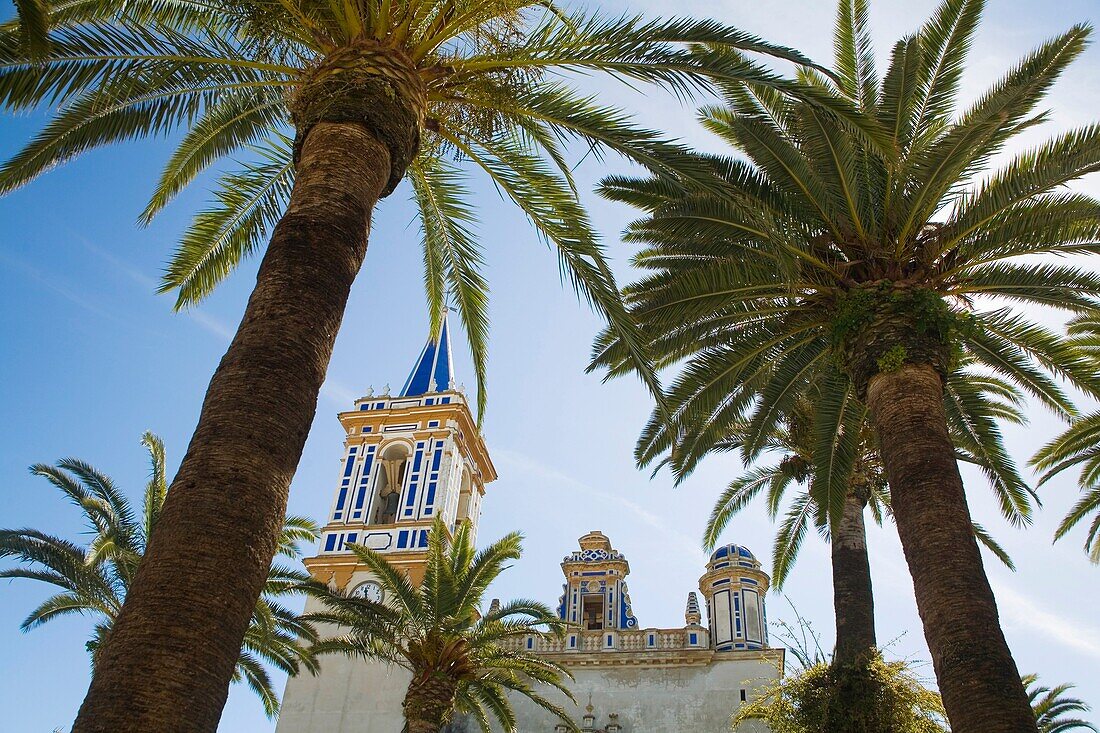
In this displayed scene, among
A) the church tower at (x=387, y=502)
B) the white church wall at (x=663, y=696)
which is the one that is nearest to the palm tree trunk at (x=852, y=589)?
the white church wall at (x=663, y=696)

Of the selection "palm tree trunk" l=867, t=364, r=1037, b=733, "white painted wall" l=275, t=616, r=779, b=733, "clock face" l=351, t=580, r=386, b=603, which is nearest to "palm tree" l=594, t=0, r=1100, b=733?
"palm tree trunk" l=867, t=364, r=1037, b=733

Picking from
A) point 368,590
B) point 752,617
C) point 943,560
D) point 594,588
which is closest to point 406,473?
point 368,590

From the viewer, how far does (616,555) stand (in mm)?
34281

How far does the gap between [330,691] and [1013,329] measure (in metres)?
25.4

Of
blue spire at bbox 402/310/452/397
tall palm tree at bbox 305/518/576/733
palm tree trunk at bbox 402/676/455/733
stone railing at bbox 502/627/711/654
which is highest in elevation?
blue spire at bbox 402/310/452/397

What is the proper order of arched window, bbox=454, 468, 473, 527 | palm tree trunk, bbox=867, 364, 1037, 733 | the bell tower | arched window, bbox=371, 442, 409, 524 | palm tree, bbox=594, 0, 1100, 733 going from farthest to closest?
arched window, bbox=454, 468, 473, 527
arched window, bbox=371, 442, 409, 524
the bell tower
palm tree, bbox=594, 0, 1100, 733
palm tree trunk, bbox=867, 364, 1037, 733

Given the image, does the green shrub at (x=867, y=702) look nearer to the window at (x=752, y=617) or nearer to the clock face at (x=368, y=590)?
the window at (x=752, y=617)

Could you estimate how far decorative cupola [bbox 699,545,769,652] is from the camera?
30.0m

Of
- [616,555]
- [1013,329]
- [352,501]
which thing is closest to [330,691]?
[352,501]

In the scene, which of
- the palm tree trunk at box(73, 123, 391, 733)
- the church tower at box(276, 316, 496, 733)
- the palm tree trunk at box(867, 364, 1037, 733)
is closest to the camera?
the palm tree trunk at box(73, 123, 391, 733)

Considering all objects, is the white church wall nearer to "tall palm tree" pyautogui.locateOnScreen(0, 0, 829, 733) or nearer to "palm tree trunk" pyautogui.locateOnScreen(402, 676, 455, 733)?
"palm tree trunk" pyautogui.locateOnScreen(402, 676, 455, 733)

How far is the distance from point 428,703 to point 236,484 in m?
16.6

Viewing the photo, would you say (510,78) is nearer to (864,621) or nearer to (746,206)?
(746,206)

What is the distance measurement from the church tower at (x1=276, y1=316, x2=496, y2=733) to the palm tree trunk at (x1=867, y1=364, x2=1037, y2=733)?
21.5m
